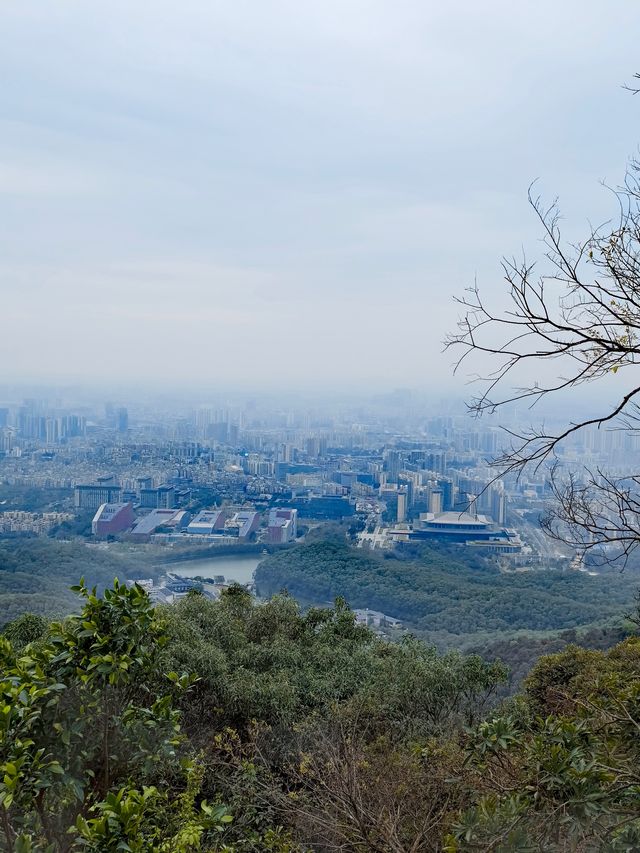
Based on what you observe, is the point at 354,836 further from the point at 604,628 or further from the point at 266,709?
the point at 604,628

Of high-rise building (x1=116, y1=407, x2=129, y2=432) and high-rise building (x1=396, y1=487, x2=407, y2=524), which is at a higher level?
high-rise building (x1=116, y1=407, x2=129, y2=432)

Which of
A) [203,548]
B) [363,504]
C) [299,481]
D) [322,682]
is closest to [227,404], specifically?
[299,481]

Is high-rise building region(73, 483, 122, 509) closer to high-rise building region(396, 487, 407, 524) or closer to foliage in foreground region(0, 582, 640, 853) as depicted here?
high-rise building region(396, 487, 407, 524)

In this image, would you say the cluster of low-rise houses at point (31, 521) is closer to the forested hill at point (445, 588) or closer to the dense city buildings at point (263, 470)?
the dense city buildings at point (263, 470)

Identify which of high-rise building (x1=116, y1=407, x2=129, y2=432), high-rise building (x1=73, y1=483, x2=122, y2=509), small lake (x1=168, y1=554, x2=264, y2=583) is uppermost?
high-rise building (x1=116, y1=407, x2=129, y2=432)

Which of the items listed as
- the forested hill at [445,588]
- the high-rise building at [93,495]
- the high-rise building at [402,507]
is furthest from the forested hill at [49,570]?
the high-rise building at [402,507]

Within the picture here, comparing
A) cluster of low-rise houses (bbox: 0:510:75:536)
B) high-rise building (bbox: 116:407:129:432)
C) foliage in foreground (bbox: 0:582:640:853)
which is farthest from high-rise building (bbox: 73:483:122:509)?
foliage in foreground (bbox: 0:582:640:853)

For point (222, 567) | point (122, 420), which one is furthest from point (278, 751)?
point (122, 420)

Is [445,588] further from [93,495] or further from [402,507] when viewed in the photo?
[93,495]
